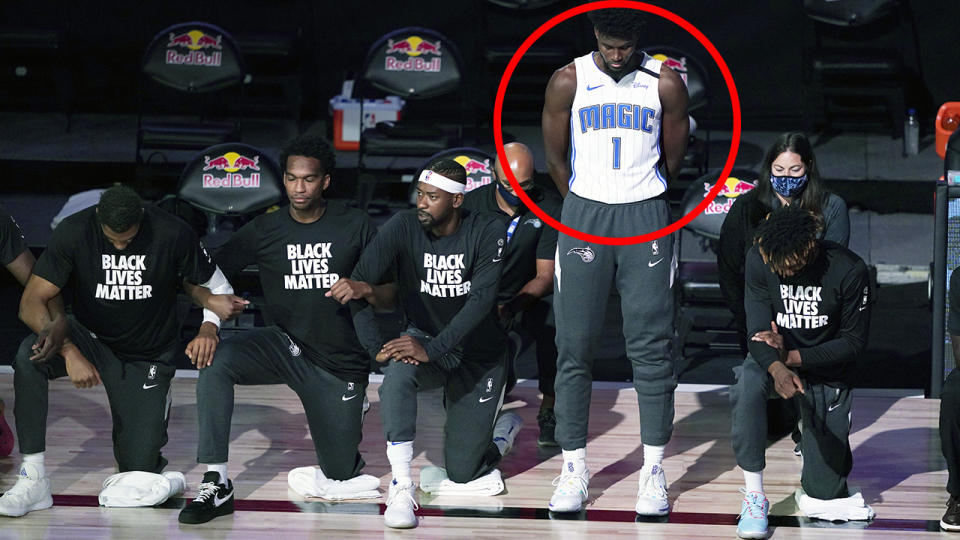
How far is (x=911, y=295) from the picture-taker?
9.63m

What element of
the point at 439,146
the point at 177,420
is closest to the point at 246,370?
the point at 177,420

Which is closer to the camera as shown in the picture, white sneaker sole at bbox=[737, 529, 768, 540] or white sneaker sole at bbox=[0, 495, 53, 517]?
white sneaker sole at bbox=[737, 529, 768, 540]

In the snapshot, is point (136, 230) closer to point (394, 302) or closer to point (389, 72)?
point (394, 302)

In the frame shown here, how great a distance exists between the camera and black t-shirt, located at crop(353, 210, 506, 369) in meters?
6.23

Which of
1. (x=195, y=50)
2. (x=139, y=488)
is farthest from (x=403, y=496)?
(x=195, y=50)

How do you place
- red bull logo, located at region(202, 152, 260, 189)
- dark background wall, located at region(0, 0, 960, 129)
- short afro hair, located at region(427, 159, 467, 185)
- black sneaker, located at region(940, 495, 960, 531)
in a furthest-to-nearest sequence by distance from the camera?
1. dark background wall, located at region(0, 0, 960, 129)
2. red bull logo, located at region(202, 152, 260, 189)
3. short afro hair, located at region(427, 159, 467, 185)
4. black sneaker, located at region(940, 495, 960, 531)

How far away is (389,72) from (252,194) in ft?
5.85

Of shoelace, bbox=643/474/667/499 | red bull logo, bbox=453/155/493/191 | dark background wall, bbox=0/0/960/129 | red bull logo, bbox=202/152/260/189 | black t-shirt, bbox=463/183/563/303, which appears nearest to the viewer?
shoelace, bbox=643/474/667/499

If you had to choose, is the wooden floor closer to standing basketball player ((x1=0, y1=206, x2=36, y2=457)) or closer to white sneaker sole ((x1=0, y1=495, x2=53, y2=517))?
white sneaker sole ((x1=0, y1=495, x2=53, y2=517))

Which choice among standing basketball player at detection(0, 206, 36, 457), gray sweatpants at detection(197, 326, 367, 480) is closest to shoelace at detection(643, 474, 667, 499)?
gray sweatpants at detection(197, 326, 367, 480)

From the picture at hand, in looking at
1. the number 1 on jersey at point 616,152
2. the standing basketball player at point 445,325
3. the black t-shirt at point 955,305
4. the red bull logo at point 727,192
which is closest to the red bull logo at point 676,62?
the red bull logo at point 727,192

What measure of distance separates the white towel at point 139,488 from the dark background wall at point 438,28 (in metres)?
5.53

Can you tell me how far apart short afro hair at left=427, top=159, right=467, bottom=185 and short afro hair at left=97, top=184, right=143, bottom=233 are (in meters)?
1.19

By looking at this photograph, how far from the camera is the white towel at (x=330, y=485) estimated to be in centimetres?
624
